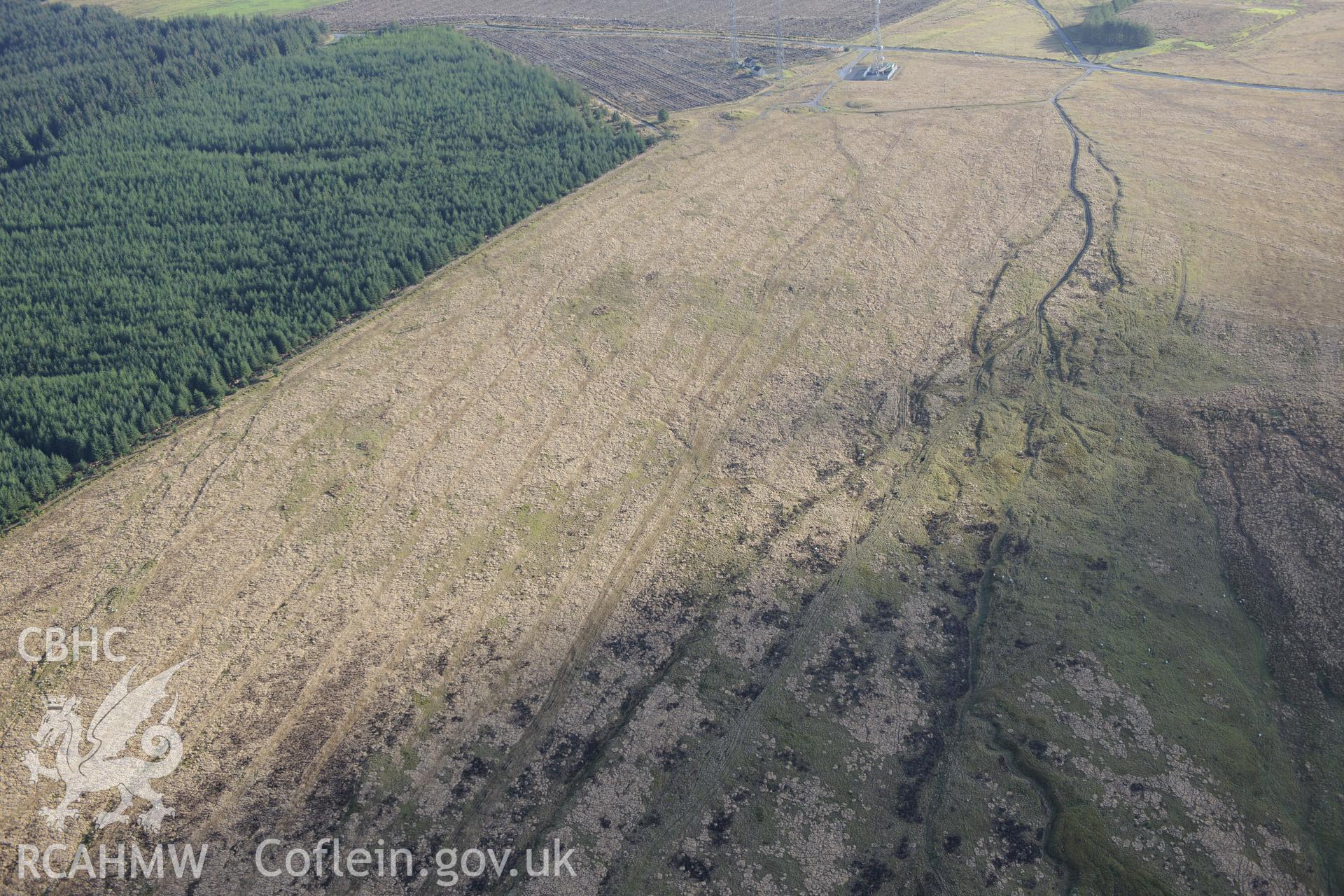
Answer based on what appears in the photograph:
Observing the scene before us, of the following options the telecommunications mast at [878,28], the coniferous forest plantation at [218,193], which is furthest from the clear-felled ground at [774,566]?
the telecommunications mast at [878,28]

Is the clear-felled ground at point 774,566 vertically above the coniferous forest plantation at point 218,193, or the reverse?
the coniferous forest plantation at point 218,193

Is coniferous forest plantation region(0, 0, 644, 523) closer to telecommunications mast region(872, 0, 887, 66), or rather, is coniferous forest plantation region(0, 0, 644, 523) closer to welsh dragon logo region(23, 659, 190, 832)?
welsh dragon logo region(23, 659, 190, 832)

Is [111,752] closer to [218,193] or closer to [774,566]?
[774,566]

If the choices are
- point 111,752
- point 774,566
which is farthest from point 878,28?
point 111,752

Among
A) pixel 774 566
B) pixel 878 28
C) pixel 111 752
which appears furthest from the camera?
pixel 878 28

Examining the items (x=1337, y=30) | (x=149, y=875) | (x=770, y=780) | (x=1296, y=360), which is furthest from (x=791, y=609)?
(x=1337, y=30)

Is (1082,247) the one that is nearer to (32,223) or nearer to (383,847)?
(383,847)

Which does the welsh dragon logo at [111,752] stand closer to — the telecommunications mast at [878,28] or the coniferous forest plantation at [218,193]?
the coniferous forest plantation at [218,193]
